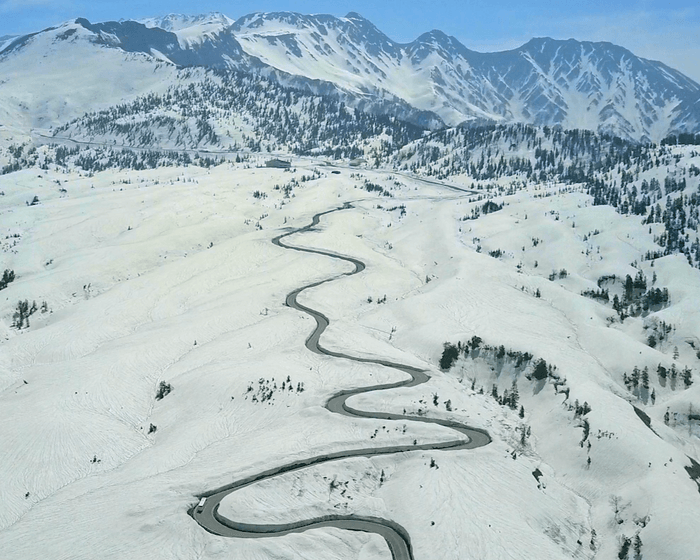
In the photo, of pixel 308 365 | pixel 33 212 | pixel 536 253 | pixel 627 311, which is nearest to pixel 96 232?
pixel 33 212

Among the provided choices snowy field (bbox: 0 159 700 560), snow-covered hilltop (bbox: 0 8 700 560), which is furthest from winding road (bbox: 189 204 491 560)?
snowy field (bbox: 0 159 700 560)

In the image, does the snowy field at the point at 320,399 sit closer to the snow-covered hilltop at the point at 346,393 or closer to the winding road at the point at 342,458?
the snow-covered hilltop at the point at 346,393

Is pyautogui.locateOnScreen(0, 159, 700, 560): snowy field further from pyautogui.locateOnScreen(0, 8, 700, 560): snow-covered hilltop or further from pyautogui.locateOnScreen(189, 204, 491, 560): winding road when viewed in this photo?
pyautogui.locateOnScreen(189, 204, 491, 560): winding road

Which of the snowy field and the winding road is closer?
the winding road

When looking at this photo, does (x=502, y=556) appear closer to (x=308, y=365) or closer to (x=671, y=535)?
(x=671, y=535)

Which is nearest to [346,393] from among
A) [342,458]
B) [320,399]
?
[320,399]

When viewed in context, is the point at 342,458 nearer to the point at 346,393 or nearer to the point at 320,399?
the point at 320,399

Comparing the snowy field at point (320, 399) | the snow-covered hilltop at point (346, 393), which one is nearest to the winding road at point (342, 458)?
the snow-covered hilltop at point (346, 393)

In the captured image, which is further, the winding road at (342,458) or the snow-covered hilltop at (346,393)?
the snow-covered hilltop at (346,393)
